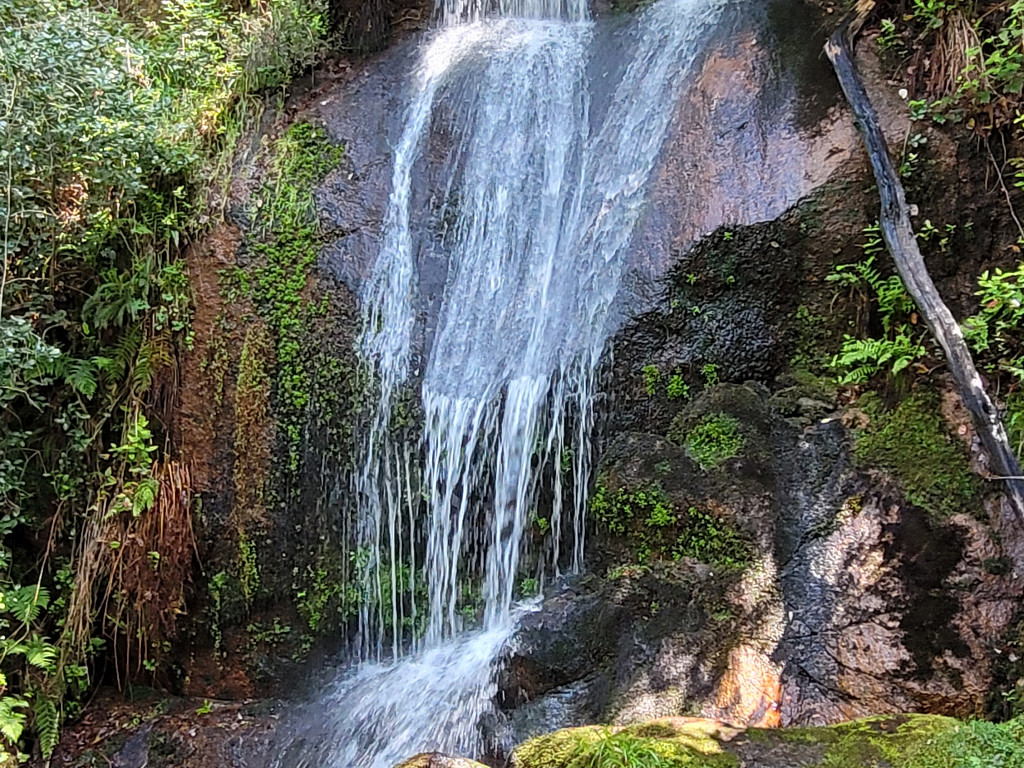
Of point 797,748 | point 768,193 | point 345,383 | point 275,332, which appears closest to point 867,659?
point 797,748

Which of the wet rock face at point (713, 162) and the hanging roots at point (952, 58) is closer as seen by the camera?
the hanging roots at point (952, 58)

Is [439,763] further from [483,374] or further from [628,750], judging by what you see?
[483,374]

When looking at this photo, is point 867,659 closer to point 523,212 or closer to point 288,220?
point 523,212

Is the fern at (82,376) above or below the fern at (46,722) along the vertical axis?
above

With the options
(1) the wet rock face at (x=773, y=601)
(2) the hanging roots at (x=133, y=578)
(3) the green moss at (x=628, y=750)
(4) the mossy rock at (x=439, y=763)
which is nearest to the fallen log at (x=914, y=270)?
(1) the wet rock face at (x=773, y=601)

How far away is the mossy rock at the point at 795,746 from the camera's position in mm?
2318

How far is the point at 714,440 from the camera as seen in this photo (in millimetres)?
3893

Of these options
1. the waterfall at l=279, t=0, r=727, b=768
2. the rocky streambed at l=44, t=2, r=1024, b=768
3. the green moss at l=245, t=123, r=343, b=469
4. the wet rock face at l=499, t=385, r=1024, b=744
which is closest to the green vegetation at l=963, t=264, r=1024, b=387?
the rocky streambed at l=44, t=2, r=1024, b=768

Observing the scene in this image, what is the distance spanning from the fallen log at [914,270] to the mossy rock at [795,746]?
1129 mm

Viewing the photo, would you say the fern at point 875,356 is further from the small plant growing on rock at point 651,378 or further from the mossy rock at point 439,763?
the mossy rock at point 439,763

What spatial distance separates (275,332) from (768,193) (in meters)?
3.17

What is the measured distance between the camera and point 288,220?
546 centimetres

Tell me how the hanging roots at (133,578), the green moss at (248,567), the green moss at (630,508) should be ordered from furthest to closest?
1. the green moss at (248,567)
2. the hanging roots at (133,578)
3. the green moss at (630,508)

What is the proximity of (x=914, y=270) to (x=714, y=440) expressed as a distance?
1236mm
